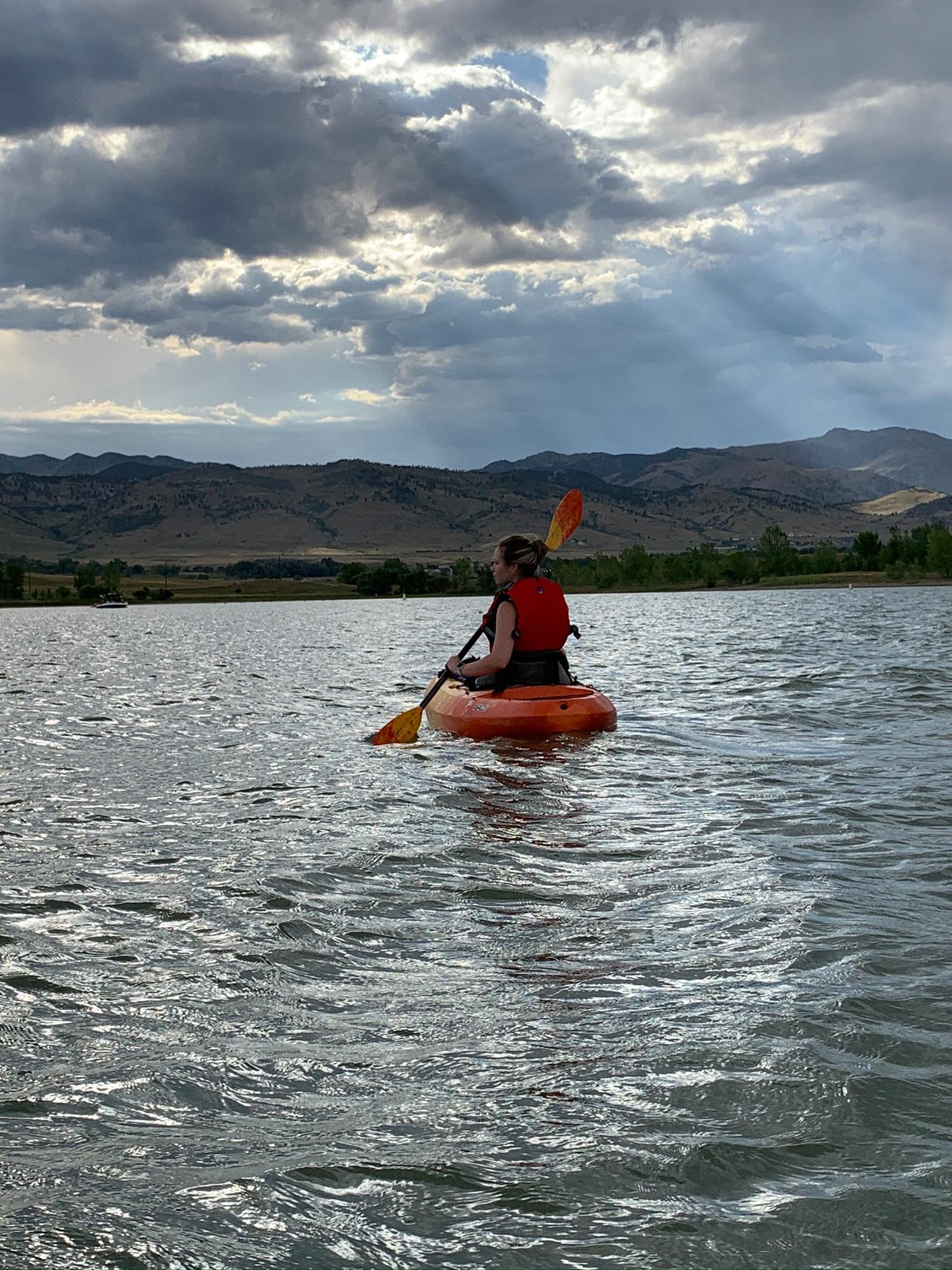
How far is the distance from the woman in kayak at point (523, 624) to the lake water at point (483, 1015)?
2.37 m

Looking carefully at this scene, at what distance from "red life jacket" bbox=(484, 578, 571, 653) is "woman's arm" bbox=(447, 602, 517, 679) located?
8 centimetres

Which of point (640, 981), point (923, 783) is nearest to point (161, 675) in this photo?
point (923, 783)

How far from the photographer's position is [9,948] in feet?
25.9

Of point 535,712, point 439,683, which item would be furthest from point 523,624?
point 439,683

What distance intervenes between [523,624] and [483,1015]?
11776mm

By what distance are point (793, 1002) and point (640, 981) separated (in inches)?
32.8

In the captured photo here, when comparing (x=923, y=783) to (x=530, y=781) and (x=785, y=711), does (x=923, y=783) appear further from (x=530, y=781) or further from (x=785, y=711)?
(x=785, y=711)

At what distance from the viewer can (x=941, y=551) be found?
7598 inches

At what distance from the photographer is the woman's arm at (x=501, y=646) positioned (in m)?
17.6

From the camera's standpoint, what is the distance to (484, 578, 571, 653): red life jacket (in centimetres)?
1750

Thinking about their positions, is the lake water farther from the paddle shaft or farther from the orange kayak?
the paddle shaft

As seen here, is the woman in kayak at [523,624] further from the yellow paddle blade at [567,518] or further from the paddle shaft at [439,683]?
the yellow paddle blade at [567,518]

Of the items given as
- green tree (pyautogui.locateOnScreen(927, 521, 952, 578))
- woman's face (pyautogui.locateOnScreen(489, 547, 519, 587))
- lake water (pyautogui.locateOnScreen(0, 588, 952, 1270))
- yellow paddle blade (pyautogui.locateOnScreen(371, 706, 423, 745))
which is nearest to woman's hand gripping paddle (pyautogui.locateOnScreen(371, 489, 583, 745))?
yellow paddle blade (pyautogui.locateOnScreen(371, 706, 423, 745))

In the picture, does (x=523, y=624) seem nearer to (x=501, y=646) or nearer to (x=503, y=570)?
(x=501, y=646)
